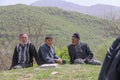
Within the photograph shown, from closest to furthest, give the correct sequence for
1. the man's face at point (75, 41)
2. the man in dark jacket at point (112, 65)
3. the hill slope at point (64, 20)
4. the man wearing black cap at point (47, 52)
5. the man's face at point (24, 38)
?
the man in dark jacket at point (112, 65), the man's face at point (24, 38), the man wearing black cap at point (47, 52), the man's face at point (75, 41), the hill slope at point (64, 20)

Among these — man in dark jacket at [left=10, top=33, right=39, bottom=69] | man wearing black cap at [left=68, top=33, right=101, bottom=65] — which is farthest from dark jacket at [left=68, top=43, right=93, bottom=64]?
man in dark jacket at [left=10, top=33, right=39, bottom=69]

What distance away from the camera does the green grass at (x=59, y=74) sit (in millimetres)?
6934

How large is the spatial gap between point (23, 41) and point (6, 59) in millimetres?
13863

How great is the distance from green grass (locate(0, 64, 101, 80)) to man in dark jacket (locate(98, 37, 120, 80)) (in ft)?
16.6

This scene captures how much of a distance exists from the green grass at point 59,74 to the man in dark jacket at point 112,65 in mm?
5055

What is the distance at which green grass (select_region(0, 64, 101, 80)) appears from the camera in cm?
693

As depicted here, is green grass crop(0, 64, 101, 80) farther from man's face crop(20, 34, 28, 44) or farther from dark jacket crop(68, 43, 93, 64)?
dark jacket crop(68, 43, 93, 64)

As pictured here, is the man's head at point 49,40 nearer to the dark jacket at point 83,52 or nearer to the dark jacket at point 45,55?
the dark jacket at point 45,55

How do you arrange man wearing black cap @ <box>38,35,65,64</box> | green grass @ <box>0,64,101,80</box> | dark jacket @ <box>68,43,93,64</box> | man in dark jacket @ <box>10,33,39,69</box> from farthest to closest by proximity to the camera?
dark jacket @ <box>68,43,93,64</box> → man wearing black cap @ <box>38,35,65,64</box> → man in dark jacket @ <box>10,33,39,69</box> → green grass @ <box>0,64,101,80</box>

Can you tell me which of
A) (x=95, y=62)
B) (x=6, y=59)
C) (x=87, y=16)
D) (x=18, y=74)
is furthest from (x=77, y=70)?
(x=87, y=16)

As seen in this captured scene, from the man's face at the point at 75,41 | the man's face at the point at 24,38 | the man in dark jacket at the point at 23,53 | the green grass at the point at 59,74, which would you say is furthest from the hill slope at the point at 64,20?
the green grass at the point at 59,74

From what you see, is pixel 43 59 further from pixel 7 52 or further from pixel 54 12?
pixel 54 12

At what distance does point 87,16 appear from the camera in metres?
94.4

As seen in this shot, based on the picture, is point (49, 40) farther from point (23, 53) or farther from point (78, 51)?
point (78, 51)
